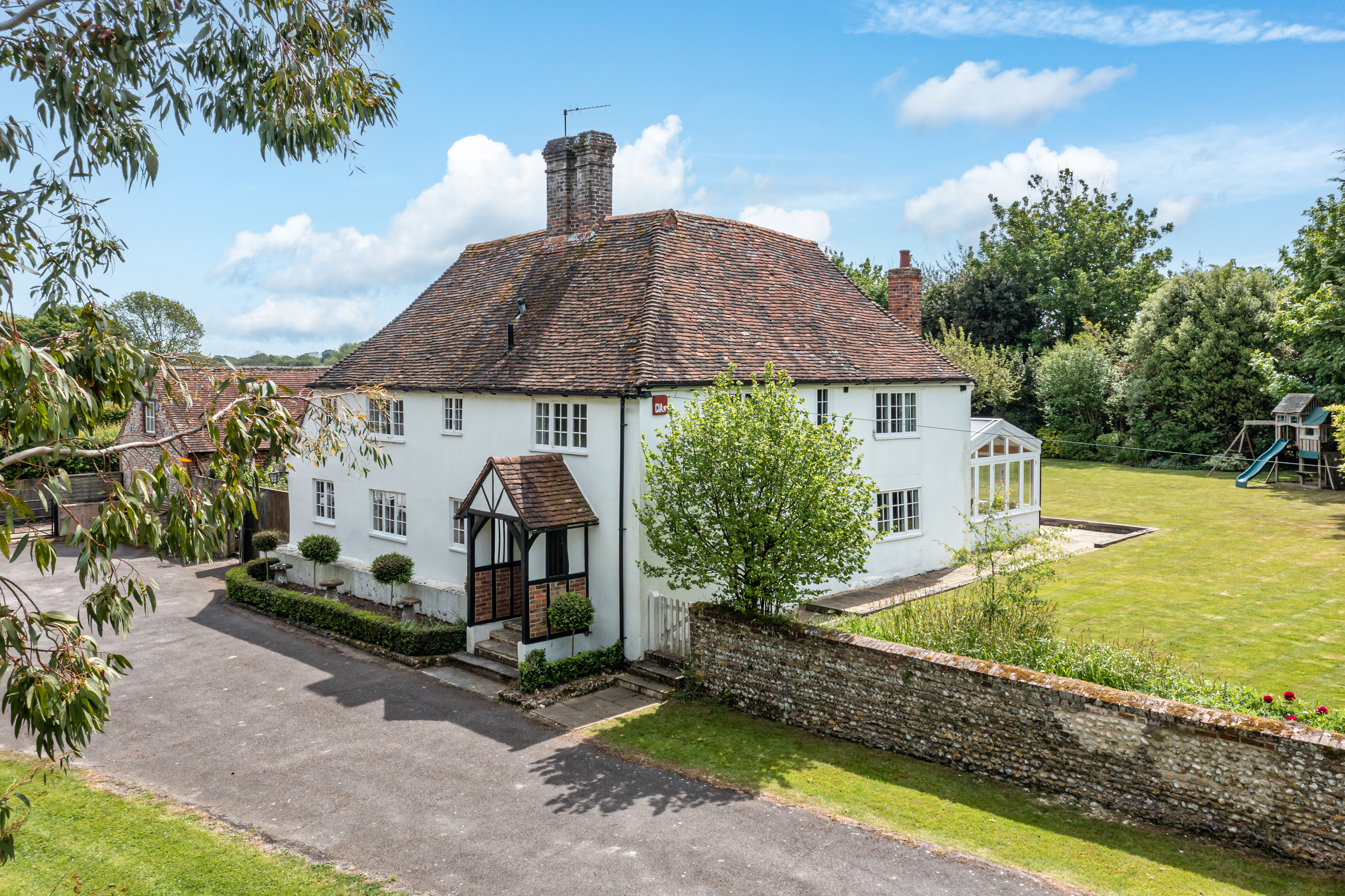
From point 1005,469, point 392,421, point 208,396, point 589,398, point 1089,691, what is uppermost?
point 208,396

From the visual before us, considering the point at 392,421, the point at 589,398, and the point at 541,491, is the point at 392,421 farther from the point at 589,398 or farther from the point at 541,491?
the point at 589,398

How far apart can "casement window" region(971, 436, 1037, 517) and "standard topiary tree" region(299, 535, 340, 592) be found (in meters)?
17.7

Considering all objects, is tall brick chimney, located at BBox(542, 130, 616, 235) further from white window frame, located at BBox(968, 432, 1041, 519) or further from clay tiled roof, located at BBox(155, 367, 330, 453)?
white window frame, located at BBox(968, 432, 1041, 519)

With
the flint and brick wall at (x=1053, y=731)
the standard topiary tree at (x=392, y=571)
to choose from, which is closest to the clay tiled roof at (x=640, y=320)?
the standard topiary tree at (x=392, y=571)

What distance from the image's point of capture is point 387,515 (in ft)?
75.7

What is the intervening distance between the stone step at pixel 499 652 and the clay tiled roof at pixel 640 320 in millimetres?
5404

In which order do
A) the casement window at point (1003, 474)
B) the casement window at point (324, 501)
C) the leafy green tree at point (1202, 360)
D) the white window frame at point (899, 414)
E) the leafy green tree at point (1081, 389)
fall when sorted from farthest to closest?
1. the leafy green tree at point (1081, 389)
2. the leafy green tree at point (1202, 360)
3. the casement window at point (1003, 474)
4. the casement window at point (324, 501)
5. the white window frame at point (899, 414)

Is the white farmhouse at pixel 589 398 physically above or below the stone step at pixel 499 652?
above

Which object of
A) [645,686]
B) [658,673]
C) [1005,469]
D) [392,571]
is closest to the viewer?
[645,686]

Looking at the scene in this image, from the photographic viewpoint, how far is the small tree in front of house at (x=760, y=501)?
47.1 feet

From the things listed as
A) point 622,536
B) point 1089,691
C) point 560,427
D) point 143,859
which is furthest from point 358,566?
point 1089,691

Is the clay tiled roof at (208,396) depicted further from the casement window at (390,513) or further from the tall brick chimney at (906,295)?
the tall brick chimney at (906,295)

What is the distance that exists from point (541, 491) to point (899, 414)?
10517 millimetres

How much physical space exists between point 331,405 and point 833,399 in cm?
1354
